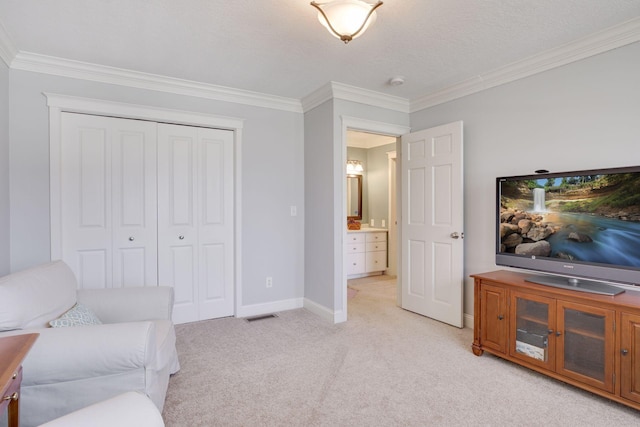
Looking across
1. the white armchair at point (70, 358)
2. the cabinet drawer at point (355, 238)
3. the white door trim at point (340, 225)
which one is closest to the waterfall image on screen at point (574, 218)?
the white door trim at point (340, 225)

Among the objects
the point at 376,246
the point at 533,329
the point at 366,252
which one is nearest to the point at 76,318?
the point at 533,329

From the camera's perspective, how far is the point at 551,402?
2074 mm

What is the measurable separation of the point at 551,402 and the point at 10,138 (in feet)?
14.1

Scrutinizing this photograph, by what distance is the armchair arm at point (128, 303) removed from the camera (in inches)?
88.9

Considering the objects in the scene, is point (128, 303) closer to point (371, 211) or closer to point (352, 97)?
point (352, 97)

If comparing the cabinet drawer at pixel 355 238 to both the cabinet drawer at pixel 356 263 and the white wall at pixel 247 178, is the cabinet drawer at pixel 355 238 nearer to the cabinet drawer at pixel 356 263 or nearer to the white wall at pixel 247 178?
the cabinet drawer at pixel 356 263

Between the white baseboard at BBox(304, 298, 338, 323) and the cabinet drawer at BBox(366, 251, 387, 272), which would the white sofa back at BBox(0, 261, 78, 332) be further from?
the cabinet drawer at BBox(366, 251, 387, 272)

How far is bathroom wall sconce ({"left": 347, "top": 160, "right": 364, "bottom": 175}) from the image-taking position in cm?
615

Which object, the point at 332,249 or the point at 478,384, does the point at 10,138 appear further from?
the point at 478,384

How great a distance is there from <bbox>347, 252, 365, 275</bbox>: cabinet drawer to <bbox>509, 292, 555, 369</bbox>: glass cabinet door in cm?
315

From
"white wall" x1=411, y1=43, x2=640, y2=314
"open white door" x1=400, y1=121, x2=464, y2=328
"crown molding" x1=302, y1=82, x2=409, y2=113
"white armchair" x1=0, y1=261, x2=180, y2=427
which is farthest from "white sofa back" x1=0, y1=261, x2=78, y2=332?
"white wall" x1=411, y1=43, x2=640, y2=314

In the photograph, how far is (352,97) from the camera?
3559mm

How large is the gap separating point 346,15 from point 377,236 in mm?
4222

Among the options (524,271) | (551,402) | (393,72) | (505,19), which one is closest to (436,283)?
(524,271)
